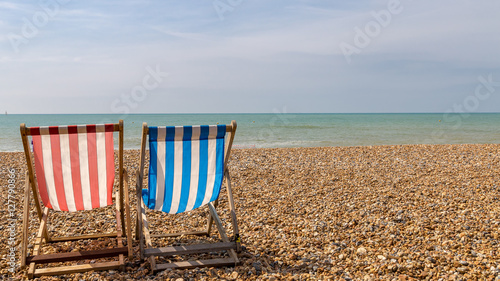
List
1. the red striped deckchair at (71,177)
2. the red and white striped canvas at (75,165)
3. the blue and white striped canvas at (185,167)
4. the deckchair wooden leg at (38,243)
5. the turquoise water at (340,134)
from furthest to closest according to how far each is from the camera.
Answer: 1. the turquoise water at (340,134)
2. the blue and white striped canvas at (185,167)
3. the red and white striped canvas at (75,165)
4. the red striped deckchair at (71,177)
5. the deckchair wooden leg at (38,243)

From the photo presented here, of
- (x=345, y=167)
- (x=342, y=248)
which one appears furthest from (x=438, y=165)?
(x=342, y=248)

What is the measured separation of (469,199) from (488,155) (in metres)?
5.35

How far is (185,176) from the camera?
10.5 feet

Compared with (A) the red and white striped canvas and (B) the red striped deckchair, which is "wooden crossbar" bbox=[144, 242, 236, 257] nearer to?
(B) the red striped deckchair

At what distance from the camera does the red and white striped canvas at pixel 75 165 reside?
Answer: 290cm

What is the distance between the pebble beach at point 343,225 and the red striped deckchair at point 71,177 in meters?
0.15

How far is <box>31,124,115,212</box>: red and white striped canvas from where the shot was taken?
290 cm

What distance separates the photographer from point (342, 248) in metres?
3.21

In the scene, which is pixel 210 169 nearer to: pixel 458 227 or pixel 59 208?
pixel 59 208

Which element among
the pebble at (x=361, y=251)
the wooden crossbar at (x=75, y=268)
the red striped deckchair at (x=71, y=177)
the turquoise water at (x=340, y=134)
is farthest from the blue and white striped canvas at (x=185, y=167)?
the turquoise water at (x=340, y=134)

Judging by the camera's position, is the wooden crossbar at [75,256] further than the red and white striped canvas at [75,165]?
No

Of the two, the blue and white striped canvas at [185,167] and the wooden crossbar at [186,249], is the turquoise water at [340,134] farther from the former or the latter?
the wooden crossbar at [186,249]

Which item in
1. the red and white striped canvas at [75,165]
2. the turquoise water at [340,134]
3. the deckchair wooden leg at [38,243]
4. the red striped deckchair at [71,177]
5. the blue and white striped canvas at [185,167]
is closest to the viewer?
the deckchair wooden leg at [38,243]

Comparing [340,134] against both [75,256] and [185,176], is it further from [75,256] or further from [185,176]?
[75,256]
